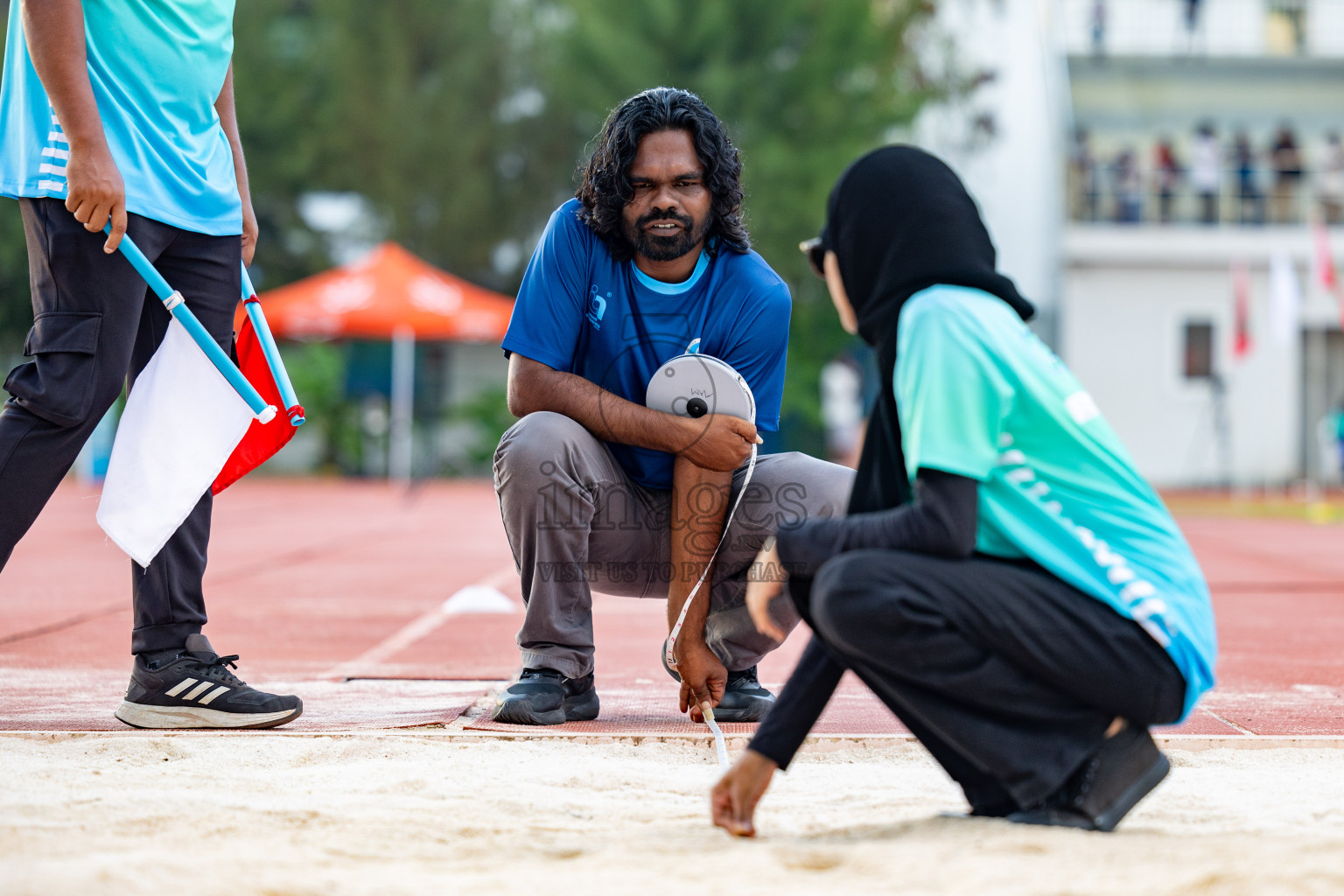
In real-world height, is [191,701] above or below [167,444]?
below

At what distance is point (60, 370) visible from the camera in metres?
2.67

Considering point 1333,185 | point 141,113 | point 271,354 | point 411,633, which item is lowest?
point 411,633

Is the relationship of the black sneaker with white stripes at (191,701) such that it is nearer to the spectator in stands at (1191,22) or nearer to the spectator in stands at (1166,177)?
the spectator in stands at (1166,177)

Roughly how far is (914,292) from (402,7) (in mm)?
22007

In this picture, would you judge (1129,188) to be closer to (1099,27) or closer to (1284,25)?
(1099,27)

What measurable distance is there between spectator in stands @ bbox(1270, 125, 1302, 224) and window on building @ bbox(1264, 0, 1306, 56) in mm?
2003

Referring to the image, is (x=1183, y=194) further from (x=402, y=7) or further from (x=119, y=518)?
(x=119, y=518)

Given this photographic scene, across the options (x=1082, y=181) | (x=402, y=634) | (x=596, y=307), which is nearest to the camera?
(x=596, y=307)

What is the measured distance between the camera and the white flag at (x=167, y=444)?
2.78 m

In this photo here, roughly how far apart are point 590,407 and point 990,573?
1.29m

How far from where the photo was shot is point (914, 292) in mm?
2014

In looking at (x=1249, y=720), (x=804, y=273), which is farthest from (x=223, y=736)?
(x=804, y=273)

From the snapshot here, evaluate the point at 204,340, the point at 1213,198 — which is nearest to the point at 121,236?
the point at 204,340

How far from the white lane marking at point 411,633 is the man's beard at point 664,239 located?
4.81ft
